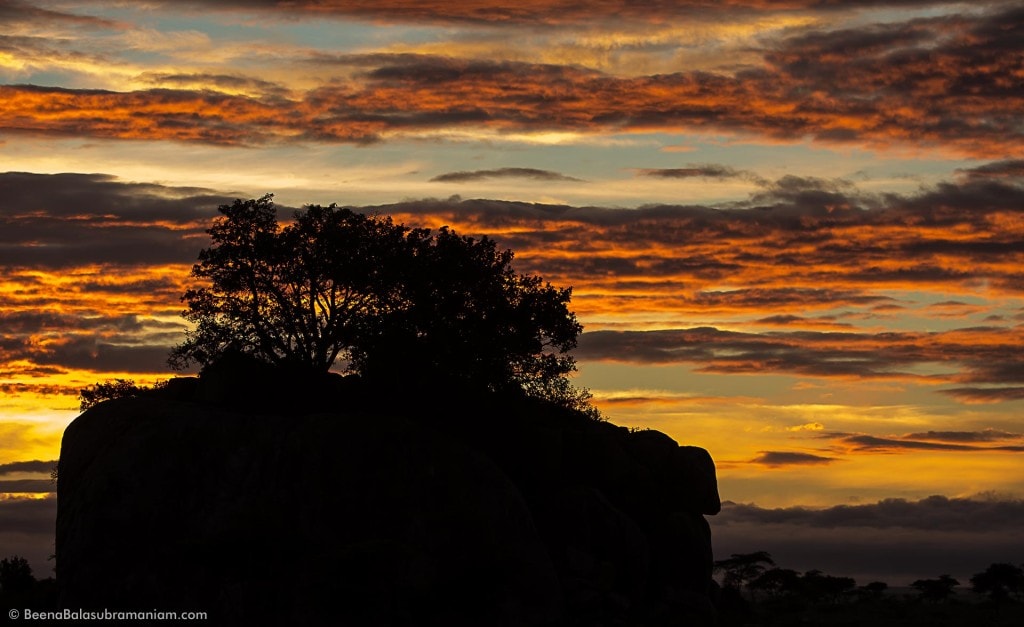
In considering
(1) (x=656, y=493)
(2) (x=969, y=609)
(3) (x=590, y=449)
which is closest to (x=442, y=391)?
(3) (x=590, y=449)

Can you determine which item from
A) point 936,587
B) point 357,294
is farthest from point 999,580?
point 357,294

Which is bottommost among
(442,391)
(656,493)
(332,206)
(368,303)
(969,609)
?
(969,609)

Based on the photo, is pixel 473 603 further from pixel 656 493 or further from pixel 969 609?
pixel 969 609

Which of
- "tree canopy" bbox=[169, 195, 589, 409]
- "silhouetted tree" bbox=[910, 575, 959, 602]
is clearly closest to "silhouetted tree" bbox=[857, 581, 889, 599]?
"silhouetted tree" bbox=[910, 575, 959, 602]

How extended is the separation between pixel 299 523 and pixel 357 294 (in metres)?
14.5

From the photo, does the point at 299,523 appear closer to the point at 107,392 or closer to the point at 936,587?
the point at 107,392

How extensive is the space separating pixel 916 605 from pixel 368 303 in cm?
7977

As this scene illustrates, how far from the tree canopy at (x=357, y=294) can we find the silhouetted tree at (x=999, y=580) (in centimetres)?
6746

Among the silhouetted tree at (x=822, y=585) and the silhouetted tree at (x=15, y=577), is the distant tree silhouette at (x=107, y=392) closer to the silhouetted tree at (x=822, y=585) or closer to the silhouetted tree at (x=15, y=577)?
the silhouetted tree at (x=15, y=577)

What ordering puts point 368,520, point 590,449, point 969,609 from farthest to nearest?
point 969,609, point 590,449, point 368,520

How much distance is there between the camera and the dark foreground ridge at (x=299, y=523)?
4834 centimetres

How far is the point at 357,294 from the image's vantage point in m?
61.2

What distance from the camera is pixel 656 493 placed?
6688 cm

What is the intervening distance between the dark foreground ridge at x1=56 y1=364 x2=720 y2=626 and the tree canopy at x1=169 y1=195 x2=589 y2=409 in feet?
14.4
